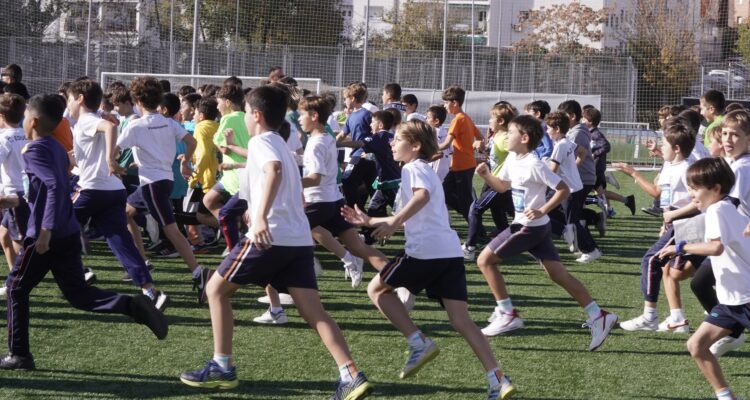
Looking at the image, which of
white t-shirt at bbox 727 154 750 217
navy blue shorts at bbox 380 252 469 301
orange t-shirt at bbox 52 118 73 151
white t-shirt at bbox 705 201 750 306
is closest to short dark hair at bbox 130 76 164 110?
orange t-shirt at bbox 52 118 73 151

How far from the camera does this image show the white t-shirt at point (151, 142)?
8.45 m

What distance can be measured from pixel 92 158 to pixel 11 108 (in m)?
0.72

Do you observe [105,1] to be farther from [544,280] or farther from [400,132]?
[400,132]

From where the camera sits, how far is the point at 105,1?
36.7m

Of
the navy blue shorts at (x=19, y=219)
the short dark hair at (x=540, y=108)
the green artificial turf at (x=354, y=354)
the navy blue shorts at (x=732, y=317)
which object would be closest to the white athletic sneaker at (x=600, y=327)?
the green artificial turf at (x=354, y=354)

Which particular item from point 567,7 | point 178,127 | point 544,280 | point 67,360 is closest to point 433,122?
point 544,280

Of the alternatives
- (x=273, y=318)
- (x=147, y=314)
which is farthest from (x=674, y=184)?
(x=147, y=314)

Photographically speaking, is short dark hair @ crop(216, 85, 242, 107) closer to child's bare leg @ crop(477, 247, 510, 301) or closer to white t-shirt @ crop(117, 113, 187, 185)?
white t-shirt @ crop(117, 113, 187, 185)

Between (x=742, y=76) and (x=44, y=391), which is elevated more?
(x=742, y=76)

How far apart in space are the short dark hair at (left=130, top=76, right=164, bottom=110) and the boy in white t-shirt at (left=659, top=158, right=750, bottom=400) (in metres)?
4.54

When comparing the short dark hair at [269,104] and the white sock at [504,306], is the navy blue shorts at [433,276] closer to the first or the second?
the short dark hair at [269,104]

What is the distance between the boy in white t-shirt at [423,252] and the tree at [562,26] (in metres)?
42.7

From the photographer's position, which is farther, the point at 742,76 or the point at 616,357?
the point at 742,76

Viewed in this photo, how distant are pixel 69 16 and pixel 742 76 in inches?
820
